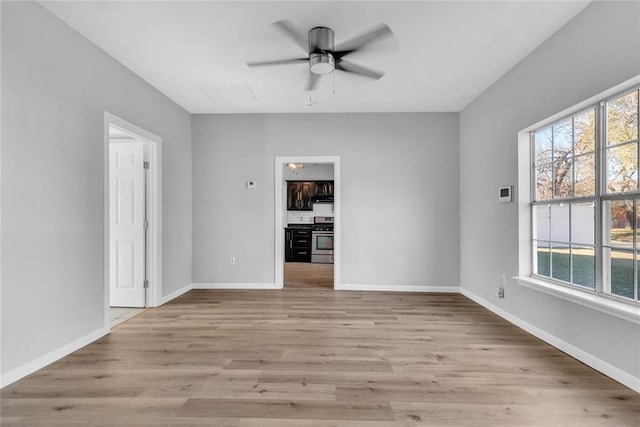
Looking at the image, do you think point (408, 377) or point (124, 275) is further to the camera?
point (124, 275)

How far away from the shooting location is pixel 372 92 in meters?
3.78

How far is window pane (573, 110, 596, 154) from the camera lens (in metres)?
2.32

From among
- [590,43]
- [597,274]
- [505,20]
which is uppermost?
[505,20]

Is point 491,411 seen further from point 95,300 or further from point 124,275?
point 124,275

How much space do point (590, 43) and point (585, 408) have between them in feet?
8.12

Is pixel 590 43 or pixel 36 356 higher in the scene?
pixel 590 43

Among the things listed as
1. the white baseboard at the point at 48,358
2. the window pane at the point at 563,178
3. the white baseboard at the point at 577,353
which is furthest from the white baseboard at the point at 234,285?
the window pane at the point at 563,178

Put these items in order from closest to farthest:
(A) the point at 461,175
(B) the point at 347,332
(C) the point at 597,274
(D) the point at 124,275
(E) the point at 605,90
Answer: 1. (E) the point at 605,90
2. (C) the point at 597,274
3. (B) the point at 347,332
4. (D) the point at 124,275
5. (A) the point at 461,175

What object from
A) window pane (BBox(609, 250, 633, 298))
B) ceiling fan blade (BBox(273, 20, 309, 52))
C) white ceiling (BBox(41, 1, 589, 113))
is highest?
white ceiling (BBox(41, 1, 589, 113))

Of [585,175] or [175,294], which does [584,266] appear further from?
[175,294]

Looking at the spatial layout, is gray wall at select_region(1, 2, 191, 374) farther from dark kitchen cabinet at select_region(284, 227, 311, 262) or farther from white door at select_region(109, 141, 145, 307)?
dark kitchen cabinet at select_region(284, 227, 311, 262)

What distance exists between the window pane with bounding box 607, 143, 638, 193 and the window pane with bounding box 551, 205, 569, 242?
1.60 feet

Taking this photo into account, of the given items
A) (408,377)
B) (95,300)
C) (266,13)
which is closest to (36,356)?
(95,300)

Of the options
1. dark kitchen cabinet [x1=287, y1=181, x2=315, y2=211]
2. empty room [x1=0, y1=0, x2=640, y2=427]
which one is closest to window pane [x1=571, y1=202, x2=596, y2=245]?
empty room [x1=0, y1=0, x2=640, y2=427]
